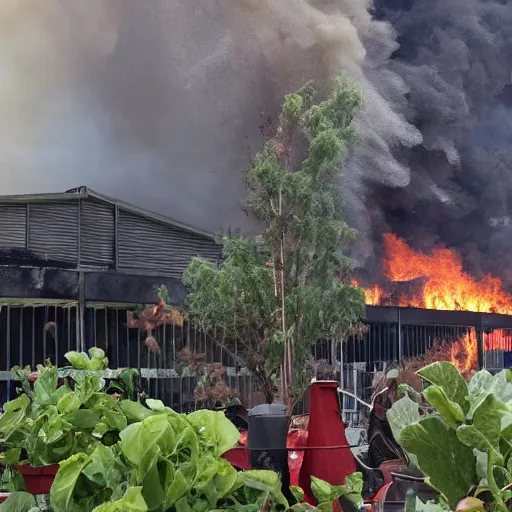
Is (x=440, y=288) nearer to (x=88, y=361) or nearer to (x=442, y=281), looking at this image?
(x=442, y=281)

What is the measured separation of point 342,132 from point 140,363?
2.47 m

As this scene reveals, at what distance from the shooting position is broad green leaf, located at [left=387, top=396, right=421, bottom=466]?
2.05ft

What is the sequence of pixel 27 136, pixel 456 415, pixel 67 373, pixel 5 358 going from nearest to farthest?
pixel 456 415
pixel 67 373
pixel 5 358
pixel 27 136

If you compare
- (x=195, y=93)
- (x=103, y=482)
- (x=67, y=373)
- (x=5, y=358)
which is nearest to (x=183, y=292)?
(x=5, y=358)

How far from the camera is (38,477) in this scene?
1082 mm

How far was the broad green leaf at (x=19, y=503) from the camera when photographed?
3.20 feet

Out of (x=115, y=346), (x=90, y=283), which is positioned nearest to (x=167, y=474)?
(x=90, y=283)

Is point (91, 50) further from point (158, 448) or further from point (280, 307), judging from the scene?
point (158, 448)

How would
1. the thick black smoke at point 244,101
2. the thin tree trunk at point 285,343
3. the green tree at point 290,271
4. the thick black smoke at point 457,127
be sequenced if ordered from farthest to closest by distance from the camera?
1. the thick black smoke at point 457,127
2. the thick black smoke at point 244,101
3. the thin tree trunk at point 285,343
4. the green tree at point 290,271

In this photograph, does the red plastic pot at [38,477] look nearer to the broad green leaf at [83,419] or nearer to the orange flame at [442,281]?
the broad green leaf at [83,419]

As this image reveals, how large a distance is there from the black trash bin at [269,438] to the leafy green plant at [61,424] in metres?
0.18

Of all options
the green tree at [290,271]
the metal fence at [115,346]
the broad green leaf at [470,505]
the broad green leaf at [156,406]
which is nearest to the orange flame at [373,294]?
the green tree at [290,271]

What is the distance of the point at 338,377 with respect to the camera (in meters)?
7.65

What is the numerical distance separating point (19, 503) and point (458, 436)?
590 millimetres
